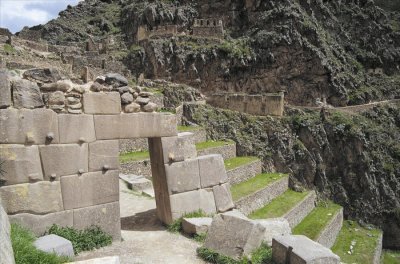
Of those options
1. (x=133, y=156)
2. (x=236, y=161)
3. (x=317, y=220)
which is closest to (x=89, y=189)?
(x=133, y=156)

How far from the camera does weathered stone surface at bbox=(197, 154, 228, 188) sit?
316 inches

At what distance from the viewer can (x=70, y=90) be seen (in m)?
6.44

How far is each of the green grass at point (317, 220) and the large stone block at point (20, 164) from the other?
41.2ft

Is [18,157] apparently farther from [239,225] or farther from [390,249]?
[390,249]

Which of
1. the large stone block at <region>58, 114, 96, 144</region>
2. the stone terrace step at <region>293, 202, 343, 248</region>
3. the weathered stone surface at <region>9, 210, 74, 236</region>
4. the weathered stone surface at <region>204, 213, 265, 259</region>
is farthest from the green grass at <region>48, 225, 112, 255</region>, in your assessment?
the stone terrace step at <region>293, 202, 343, 248</region>

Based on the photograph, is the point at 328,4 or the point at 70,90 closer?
the point at 70,90

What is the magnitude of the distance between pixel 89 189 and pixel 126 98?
174cm

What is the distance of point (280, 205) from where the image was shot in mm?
16984

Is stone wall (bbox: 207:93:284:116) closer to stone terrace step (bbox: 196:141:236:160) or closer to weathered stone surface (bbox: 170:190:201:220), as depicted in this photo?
stone terrace step (bbox: 196:141:236:160)

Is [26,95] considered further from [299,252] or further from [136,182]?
[136,182]

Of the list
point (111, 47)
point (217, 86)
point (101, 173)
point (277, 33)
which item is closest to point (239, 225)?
point (101, 173)

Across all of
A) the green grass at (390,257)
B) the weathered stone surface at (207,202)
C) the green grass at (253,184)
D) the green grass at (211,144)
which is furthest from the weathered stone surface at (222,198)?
the green grass at (390,257)

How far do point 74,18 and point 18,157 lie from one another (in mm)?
57054

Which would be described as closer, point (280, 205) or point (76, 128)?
point (76, 128)
